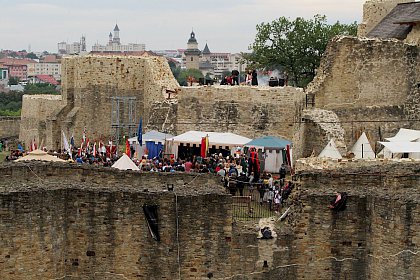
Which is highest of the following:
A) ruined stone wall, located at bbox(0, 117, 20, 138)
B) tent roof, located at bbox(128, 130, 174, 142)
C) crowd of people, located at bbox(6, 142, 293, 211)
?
tent roof, located at bbox(128, 130, 174, 142)

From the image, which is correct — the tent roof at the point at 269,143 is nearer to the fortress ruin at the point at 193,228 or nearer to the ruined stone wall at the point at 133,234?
the fortress ruin at the point at 193,228

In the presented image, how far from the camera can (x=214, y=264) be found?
691 inches

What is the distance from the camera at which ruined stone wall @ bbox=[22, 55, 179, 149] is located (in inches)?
1578

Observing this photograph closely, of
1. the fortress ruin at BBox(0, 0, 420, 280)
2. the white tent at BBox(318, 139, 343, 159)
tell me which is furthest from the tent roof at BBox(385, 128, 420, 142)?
the fortress ruin at BBox(0, 0, 420, 280)

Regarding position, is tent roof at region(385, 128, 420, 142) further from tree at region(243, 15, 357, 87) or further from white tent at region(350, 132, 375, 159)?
tree at region(243, 15, 357, 87)

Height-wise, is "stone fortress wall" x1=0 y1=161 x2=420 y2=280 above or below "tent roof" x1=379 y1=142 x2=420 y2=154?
below

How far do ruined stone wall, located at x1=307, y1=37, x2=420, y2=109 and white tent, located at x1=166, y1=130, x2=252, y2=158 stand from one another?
20.0 feet

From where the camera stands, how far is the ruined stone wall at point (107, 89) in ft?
132

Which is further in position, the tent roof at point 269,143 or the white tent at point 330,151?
the tent roof at point 269,143

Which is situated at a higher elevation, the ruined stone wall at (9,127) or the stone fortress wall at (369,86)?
the stone fortress wall at (369,86)

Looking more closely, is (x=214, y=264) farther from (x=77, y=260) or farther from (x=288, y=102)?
(x=288, y=102)

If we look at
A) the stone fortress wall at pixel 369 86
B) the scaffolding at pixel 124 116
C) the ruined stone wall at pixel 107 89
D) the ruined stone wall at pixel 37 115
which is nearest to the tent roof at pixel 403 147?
the stone fortress wall at pixel 369 86

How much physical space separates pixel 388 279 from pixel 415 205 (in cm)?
158

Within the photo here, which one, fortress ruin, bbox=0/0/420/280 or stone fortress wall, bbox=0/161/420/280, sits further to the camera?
stone fortress wall, bbox=0/161/420/280
